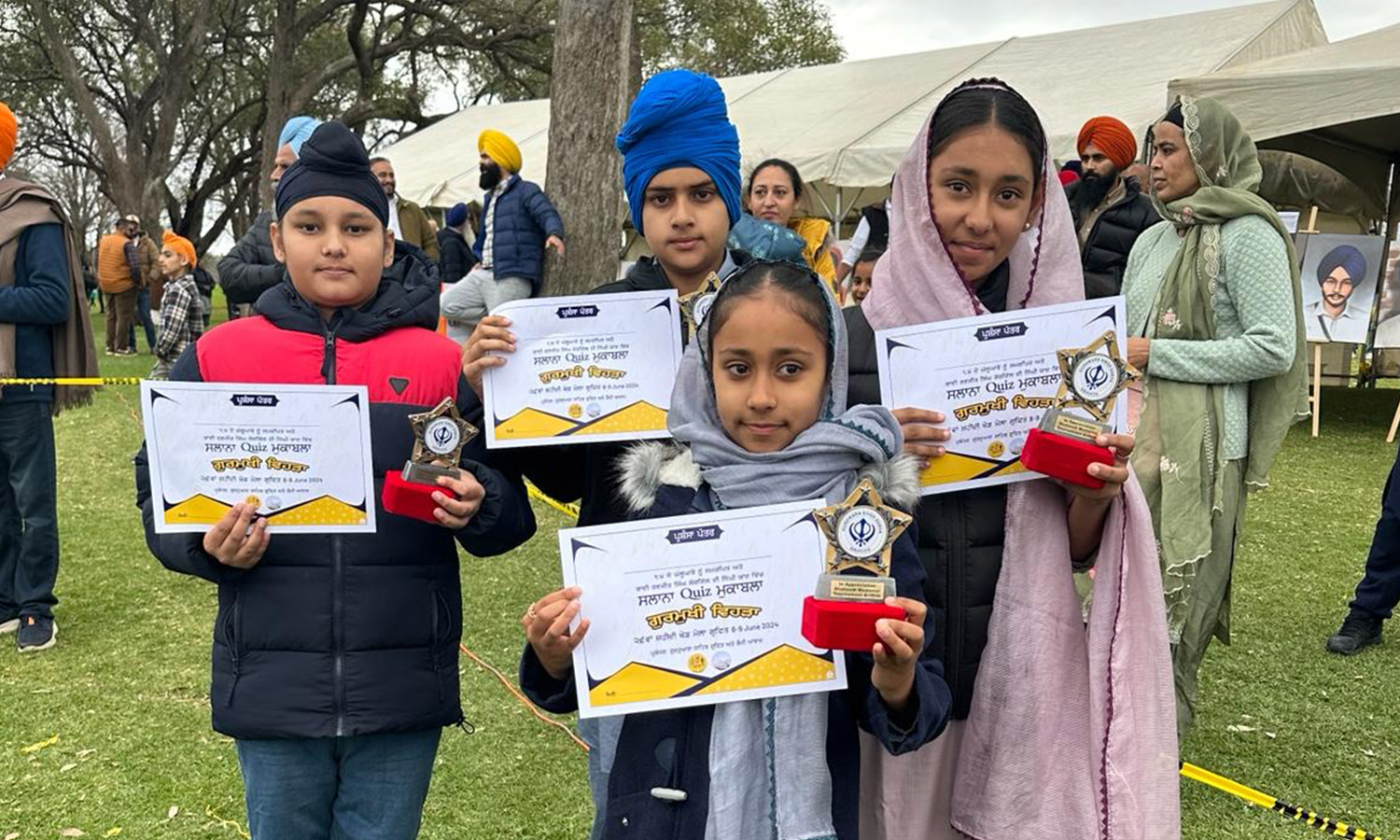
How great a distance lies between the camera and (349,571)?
7.00ft

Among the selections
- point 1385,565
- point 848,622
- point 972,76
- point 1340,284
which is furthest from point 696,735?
point 972,76

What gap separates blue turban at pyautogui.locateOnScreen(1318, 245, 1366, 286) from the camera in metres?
11.4

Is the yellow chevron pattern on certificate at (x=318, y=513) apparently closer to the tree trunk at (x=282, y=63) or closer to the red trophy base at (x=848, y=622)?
the red trophy base at (x=848, y=622)

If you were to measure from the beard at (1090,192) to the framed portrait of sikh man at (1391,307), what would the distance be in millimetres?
7287

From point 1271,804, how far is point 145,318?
2022 centimetres

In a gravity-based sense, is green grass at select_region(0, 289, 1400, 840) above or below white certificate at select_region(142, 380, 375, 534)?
below

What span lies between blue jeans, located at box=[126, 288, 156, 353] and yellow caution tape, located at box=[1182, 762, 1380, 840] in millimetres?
17970

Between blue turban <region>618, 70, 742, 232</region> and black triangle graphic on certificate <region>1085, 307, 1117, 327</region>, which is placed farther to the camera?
blue turban <region>618, 70, 742, 232</region>

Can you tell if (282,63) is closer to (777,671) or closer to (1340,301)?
(1340,301)

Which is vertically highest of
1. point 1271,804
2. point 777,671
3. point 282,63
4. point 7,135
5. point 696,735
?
point 282,63

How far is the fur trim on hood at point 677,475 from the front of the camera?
172cm

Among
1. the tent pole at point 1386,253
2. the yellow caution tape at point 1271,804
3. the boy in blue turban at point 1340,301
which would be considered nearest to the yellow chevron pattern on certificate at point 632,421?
the yellow caution tape at point 1271,804

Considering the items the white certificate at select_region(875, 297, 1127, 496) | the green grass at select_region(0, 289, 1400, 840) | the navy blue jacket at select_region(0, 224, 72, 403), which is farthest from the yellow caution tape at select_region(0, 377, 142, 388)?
the white certificate at select_region(875, 297, 1127, 496)

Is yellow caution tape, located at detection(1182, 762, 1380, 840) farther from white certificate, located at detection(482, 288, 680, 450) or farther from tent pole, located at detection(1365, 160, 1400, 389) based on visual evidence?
tent pole, located at detection(1365, 160, 1400, 389)
